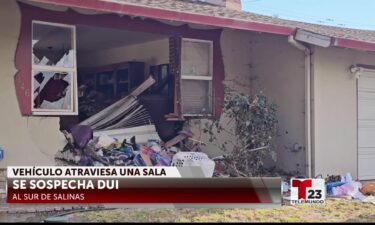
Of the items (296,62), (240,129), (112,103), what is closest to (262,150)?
(240,129)

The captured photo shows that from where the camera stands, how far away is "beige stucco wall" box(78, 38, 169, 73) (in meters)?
11.8

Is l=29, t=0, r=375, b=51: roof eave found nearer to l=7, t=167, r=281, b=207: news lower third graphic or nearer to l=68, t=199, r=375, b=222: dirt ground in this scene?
l=7, t=167, r=281, b=207: news lower third graphic

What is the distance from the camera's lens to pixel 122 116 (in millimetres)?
10977

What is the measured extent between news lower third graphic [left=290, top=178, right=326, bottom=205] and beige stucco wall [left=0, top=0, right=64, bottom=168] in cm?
406

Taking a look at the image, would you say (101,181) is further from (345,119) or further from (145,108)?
(345,119)

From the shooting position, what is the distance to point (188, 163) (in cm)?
1004

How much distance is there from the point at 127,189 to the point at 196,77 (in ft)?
15.4

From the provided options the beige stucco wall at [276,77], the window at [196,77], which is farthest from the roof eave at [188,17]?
the window at [196,77]

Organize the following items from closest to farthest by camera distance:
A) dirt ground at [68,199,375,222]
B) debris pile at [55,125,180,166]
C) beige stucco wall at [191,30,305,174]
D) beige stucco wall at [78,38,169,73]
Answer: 1. dirt ground at [68,199,375,222]
2. debris pile at [55,125,180,166]
3. beige stucco wall at [191,30,305,174]
4. beige stucco wall at [78,38,169,73]

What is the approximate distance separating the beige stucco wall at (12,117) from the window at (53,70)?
1.08 feet

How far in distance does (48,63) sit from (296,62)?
4.95 metres

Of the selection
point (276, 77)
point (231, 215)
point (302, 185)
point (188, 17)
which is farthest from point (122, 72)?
point (231, 215)

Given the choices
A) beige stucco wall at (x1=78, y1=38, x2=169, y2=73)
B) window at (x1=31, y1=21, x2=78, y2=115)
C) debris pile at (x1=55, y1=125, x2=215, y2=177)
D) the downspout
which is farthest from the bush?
window at (x1=31, y1=21, x2=78, y2=115)

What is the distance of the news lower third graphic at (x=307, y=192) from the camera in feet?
28.9
